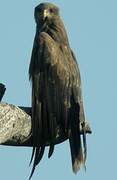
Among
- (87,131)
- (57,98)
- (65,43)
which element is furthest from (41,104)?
(65,43)

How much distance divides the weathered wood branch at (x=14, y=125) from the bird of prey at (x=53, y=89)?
1.40 ft

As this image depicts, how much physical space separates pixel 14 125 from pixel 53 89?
2.35m

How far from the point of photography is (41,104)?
270 inches

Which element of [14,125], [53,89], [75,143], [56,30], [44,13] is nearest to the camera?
[14,125]

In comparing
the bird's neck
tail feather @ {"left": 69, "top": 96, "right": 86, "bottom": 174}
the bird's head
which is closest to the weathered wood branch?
tail feather @ {"left": 69, "top": 96, "right": 86, "bottom": 174}

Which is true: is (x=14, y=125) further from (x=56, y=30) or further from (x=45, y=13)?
(x=45, y=13)

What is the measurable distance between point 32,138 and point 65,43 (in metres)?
2.97

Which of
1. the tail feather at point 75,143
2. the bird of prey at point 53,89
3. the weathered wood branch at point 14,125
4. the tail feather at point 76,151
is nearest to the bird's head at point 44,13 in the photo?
the bird of prey at point 53,89

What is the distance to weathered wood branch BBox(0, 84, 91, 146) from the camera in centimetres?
473

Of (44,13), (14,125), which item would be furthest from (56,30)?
(14,125)

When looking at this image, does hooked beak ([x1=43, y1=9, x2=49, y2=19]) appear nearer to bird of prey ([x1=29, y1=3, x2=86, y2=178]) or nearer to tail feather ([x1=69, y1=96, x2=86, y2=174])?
bird of prey ([x1=29, y1=3, x2=86, y2=178])

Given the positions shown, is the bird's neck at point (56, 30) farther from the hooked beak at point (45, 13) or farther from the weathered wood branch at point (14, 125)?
the weathered wood branch at point (14, 125)

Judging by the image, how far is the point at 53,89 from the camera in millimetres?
7230

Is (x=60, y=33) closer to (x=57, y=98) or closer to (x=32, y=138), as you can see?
(x=57, y=98)
